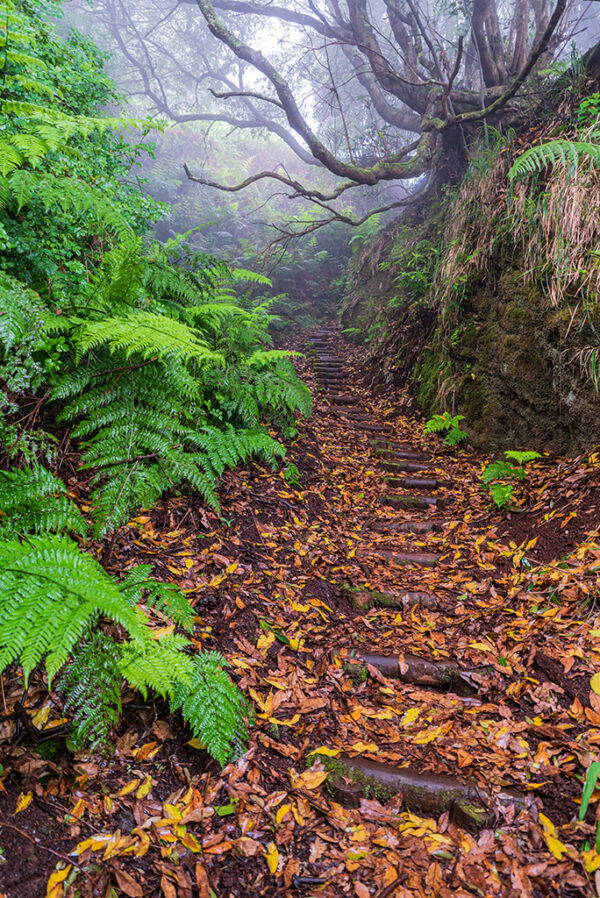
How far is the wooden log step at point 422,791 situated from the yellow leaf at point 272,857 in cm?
33

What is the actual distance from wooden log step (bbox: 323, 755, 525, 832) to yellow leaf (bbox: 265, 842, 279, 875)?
330 mm

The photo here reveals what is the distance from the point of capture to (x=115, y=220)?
9.73 ft

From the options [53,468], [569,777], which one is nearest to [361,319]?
[53,468]

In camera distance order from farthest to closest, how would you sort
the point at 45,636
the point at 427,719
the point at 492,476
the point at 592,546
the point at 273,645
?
the point at 492,476 < the point at 592,546 < the point at 273,645 < the point at 427,719 < the point at 45,636

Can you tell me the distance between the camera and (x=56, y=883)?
3.81ft

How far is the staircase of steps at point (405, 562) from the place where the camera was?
1739 mm

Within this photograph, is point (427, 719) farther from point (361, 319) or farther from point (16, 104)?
point (361, 319)

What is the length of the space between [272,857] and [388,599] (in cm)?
176

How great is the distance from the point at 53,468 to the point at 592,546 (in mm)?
3378

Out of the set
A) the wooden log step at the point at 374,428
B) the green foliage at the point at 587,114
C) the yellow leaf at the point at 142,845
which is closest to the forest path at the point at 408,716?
the yellow leaf at the point at 142,845

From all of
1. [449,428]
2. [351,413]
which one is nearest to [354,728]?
[449,428]

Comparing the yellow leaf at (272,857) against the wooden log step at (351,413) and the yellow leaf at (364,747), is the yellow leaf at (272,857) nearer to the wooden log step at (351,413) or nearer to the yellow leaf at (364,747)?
the yellow leaf at (364,747)

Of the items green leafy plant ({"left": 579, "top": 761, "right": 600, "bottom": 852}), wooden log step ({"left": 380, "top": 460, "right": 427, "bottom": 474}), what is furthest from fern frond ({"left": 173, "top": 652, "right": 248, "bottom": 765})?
wooden log step ({"left": 380, "top": 460, "right": 427, "bottom": 474})

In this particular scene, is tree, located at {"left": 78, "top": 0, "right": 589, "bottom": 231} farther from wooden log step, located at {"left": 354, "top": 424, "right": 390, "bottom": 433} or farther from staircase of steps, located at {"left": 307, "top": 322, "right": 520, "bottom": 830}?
staircase of steps, located at {"left": 307, "top": 322, "right": 520, "bottom": 830}
